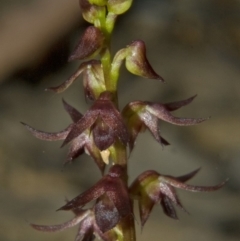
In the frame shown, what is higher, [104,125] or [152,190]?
[104,125]

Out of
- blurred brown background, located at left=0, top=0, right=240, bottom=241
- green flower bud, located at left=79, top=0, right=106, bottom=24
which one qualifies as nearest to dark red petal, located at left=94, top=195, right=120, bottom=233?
green flower bud, located at left=79, top=0, right=106, bottom=24

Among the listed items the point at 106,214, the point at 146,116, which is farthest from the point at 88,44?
the point at 106,214

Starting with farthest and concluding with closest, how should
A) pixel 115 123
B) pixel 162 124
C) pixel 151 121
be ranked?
1. pixel 162 124
2. pixel 151 121
3. pixel 115 123

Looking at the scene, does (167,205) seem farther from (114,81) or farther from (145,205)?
(114,81)

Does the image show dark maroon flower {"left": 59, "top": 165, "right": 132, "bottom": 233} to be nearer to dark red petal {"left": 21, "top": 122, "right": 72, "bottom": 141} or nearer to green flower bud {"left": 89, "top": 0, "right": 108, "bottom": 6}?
dark red petal {"left": 21, "top": 122, "right": 72, "bottom": 141}

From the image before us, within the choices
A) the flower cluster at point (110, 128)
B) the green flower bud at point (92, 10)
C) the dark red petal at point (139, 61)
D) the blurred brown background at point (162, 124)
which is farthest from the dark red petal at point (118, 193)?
the blurred brown background at point (162, 124)

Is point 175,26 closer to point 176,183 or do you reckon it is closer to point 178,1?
point 178,1

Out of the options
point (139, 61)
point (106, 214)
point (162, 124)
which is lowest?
point (162, 124)
